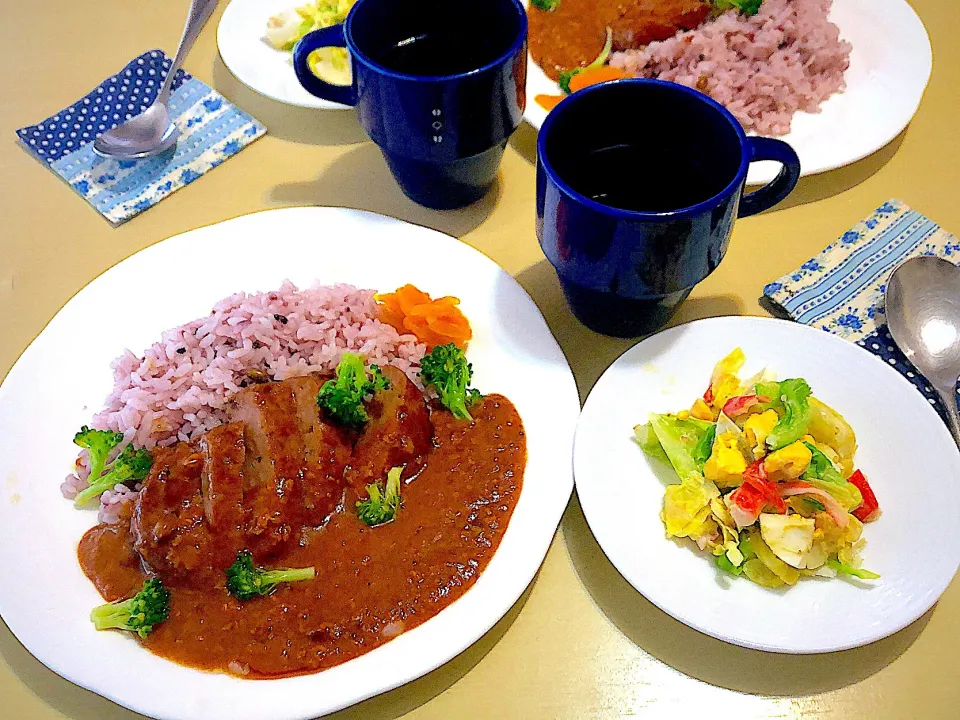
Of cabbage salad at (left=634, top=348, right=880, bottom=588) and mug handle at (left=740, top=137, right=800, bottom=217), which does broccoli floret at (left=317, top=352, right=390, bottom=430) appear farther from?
mug handle at (left=740, top=137, right=800, bottom=217)

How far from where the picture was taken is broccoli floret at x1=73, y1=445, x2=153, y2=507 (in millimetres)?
1350

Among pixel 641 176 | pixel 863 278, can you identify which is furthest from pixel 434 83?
pixel 863 278

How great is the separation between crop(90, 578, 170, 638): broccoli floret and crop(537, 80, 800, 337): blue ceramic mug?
0.88m

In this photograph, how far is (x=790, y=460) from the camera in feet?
4.02

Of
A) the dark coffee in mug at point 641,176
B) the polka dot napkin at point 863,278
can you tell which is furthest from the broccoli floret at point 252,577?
the polka dot napkin at point 863,278

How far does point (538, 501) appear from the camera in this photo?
1.31 m

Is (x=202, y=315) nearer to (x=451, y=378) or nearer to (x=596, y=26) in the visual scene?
(x=451, y=378)

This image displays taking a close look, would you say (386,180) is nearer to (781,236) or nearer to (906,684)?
(781,236)

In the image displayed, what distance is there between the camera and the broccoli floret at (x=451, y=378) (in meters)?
1.44

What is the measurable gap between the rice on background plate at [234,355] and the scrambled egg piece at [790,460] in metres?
0.65

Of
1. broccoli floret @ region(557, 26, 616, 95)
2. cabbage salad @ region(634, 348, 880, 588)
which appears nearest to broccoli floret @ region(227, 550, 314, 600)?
cabbage salad @ region(634, 348, 880, 588)


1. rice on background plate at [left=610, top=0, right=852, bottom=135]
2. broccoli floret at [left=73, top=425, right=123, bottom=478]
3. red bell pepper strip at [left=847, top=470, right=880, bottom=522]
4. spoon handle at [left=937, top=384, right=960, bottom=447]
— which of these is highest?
rice on background plate at [left=610, top=0, right=852, bottom=135]

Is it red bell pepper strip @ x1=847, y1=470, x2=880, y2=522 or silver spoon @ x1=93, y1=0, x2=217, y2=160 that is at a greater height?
silver spoon @ x1=93, y1=0, x2=217, y2=160

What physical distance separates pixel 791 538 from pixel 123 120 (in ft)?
6.05
